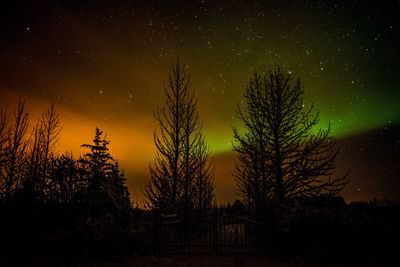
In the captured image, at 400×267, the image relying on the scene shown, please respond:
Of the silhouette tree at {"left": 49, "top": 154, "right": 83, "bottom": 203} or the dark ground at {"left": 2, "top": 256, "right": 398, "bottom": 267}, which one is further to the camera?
the silhouette tree at {"left": 49, "top": 154, "right": 83, "bottom": 203}

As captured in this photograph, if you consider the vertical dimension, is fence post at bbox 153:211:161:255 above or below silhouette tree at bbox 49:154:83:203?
below

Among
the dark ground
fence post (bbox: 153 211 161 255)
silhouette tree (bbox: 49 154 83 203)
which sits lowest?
the dark ground

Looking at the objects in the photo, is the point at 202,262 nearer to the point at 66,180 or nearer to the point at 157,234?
the point at 157,234

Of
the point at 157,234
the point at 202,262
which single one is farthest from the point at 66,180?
the point at 202,262

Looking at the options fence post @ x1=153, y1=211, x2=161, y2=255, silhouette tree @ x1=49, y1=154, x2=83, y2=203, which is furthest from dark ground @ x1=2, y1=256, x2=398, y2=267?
silhouette tree @ x1=49, y1=154, x2=83, y2=203

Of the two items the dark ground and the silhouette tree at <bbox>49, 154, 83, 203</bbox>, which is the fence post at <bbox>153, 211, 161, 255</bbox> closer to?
the dark ground

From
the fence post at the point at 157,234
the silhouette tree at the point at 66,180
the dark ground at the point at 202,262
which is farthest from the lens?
the silhouette tree at the point at 66,180

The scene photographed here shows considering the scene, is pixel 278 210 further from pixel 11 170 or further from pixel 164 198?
pixel 11 170

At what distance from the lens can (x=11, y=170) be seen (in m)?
22.8

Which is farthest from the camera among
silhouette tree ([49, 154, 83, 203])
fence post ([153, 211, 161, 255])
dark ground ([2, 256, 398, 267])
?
silhouette tree ([49, 154, 83, 203])

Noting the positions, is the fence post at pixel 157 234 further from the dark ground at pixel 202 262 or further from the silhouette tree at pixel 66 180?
the silhouette tree at pixel 66 180

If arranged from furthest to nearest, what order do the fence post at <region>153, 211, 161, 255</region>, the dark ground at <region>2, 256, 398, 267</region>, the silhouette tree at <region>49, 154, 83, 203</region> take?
1. the silhouette tree at <region>49, 154, 83, 203</region>
2. the fence post at <region>153, 211, 161, 255</region>
3. the dark ground at <region>2, 256, 398, 267</region>

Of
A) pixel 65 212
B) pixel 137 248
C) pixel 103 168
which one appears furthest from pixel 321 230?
pixel 103 168

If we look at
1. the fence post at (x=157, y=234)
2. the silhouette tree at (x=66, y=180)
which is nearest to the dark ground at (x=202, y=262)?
the fence post at (x=157, y=234)
